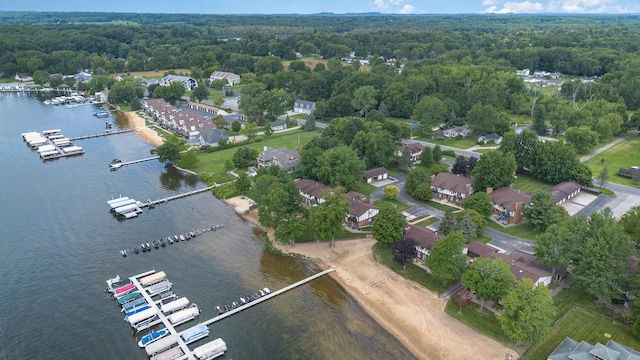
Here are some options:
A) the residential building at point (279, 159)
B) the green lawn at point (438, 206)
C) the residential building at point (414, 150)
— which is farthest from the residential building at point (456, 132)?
the residential building at point (279, 159)

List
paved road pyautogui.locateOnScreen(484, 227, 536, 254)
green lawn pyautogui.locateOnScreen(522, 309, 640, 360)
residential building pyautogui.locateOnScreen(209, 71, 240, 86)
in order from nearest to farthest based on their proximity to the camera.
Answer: green lawn pyautogui.locateOnScreen(522, 309, 640, 360), paved road pyautogui.locateOnScreen(484, 227, 536, 254), residential building pyautogui.locateOnScreen(209, 71, 240, 86)

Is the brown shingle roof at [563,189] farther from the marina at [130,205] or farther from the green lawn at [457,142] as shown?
the marina at [130,205]

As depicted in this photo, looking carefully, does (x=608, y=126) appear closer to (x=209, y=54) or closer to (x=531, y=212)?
(x=531, y=212)

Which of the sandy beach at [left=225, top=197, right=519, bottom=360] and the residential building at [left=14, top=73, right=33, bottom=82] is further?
the residential building at [left=14, top=73, right=33, bottom=82]

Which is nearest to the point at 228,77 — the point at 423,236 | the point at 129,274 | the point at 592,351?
the point at 129,274

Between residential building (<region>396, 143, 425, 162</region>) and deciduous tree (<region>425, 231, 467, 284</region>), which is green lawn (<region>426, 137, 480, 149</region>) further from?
deciduous tree (<region>425, 231, 467, 284</region>)

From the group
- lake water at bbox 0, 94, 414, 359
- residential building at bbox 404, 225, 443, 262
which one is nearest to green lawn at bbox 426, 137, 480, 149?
residential building at bbox 404, 225, 443, 262

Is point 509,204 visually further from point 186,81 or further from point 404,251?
point 186,81
